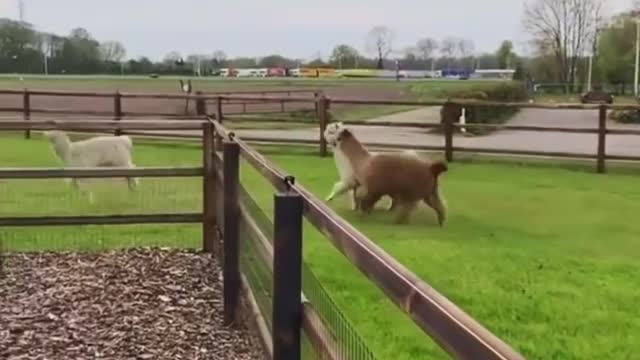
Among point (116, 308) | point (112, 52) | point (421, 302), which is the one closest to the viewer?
point (421, 302)

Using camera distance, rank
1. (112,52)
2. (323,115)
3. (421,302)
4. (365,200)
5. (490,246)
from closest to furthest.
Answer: (421,302), (490,246), (365,200), (323,115), (112,52)

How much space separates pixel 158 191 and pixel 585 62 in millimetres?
63490

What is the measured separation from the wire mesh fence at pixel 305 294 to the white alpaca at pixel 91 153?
535cm

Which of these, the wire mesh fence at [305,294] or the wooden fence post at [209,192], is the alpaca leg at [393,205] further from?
the wire mesh fence at [305,294]

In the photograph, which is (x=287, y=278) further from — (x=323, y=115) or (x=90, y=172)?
(x=323, y=115)

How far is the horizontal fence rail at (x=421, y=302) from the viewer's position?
1490 mm

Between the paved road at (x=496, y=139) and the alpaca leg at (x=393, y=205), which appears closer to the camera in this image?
the alpaca leg at (x=393, y=205)

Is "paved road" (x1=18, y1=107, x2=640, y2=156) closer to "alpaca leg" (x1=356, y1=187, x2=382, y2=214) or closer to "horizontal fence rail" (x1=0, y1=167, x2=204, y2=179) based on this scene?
"alpaca leg" (x1=356, y1=187, x2=382, y2=214)

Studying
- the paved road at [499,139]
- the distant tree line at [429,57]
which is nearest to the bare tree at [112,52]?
the distant tree line at [429,57]

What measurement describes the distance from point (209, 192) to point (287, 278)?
379cm

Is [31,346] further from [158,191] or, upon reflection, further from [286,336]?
[158,191]

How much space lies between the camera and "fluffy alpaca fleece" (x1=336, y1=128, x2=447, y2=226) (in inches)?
368

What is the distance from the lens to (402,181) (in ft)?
30.9

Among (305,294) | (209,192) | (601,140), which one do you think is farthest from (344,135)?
(601,140)
